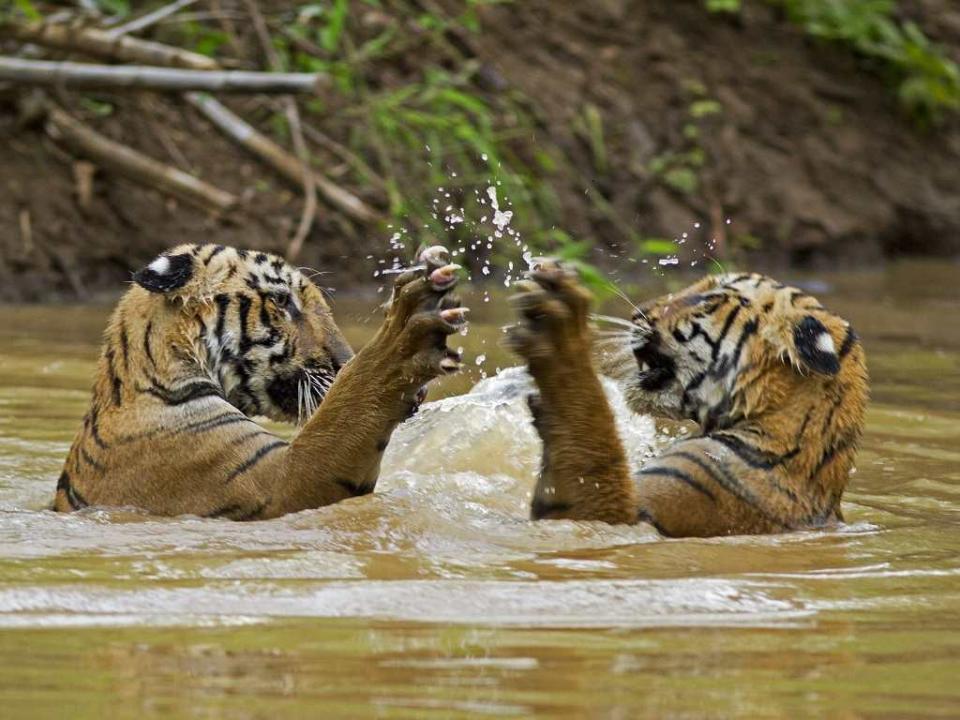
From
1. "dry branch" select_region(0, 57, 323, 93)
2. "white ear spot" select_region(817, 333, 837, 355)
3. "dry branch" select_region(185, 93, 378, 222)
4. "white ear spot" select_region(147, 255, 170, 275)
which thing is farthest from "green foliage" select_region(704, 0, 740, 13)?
"white ear spot" select_region(147, 255, 170, 275)

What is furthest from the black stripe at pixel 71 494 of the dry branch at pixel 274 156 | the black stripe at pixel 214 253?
the dry branch at pixel 274 156

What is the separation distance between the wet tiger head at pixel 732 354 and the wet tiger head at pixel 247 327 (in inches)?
33.2

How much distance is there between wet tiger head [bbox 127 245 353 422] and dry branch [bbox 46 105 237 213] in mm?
3386

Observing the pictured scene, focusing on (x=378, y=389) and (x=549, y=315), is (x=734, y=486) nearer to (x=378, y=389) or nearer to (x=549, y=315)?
(x=549, y=315)

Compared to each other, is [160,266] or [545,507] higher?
[160,266]

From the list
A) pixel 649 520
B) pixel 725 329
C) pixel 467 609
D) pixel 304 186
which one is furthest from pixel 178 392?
pixel 304 186

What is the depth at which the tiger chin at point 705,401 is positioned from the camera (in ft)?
13.6

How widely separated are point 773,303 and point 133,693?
250 cm

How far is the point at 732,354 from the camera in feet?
15.6

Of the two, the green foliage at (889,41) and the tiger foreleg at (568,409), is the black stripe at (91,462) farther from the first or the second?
the green foliage at (889,41)

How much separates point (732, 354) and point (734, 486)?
42 cm

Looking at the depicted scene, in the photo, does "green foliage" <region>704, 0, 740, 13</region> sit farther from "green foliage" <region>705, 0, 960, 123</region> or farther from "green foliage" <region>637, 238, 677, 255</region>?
"green foliage" <region>637, 238, 677, 255</region>

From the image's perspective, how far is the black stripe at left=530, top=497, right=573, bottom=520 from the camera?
14.2 ft

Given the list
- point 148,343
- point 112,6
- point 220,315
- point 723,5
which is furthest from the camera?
point 723,5
